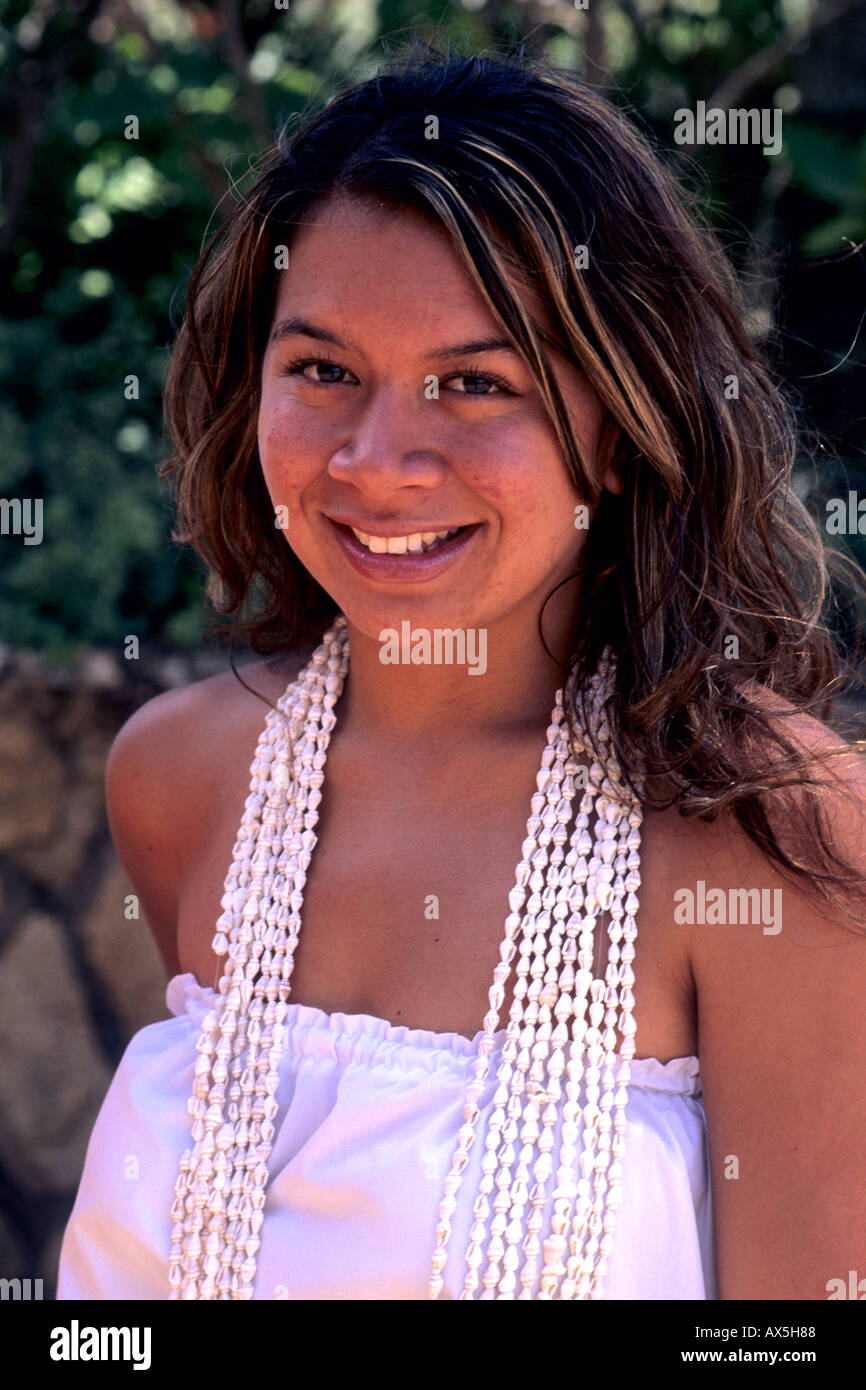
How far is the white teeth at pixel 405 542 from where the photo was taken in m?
1.63

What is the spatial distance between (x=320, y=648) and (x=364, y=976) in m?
0.52

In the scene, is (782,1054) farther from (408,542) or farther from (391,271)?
(391,271)

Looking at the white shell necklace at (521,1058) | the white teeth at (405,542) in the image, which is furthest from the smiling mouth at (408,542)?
the white shell necklace at (521,1058)

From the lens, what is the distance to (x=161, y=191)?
405cm

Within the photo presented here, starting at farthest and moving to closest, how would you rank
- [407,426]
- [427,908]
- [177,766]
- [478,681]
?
[177,766], [478,681], [427,908], [407,426]

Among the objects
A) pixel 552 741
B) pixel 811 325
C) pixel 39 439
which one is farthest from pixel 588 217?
pixel 811 325

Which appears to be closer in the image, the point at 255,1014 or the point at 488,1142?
the point at 488,1142

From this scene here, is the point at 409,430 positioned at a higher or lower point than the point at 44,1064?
Result: higher

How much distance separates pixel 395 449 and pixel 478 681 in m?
0.36

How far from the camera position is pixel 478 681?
6.02ft

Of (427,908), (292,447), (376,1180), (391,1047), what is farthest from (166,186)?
(376,1180)

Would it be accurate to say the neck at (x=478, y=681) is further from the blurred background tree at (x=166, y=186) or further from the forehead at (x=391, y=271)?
the blurred background tree at (x=166, y=186)

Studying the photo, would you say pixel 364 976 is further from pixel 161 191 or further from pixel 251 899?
pixel 161 191

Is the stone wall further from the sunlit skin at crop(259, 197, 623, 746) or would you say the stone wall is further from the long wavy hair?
the sunlit skin at crop(259, 197, 623, 746)
